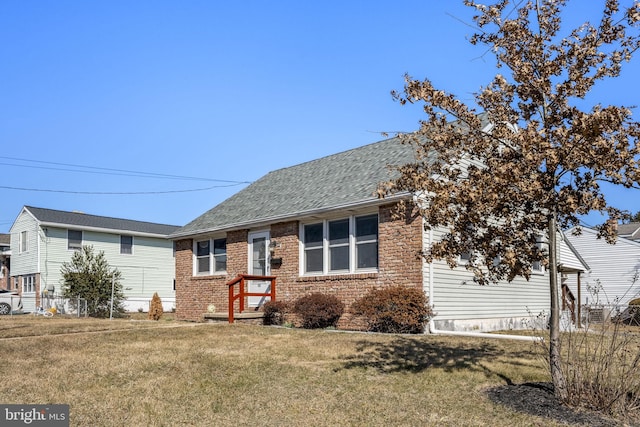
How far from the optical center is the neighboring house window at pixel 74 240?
34.1m

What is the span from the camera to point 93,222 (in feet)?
117

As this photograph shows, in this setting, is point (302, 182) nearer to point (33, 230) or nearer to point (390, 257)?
point (390, 257)

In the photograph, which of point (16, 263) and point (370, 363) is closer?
point (370, 363)

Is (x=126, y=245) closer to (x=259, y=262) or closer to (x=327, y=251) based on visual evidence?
(x=259, y=262)

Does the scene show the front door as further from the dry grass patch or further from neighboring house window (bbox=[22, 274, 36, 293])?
neighboring house window (bbox=[22, 274, 36, 293])

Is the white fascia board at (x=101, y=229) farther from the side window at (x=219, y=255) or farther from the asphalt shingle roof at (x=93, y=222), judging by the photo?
the side window at (x=219, y=255)

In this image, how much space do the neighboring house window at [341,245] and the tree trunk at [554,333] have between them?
865 centimetres

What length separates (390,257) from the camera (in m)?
15.0

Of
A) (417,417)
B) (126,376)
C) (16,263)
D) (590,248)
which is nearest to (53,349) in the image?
(126,376)

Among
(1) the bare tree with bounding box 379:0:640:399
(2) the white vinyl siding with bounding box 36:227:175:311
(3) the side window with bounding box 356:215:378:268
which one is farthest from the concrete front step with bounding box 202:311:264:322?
(2) the white vinyl siding with bounding box 36:227:175:311

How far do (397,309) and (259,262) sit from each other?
6.25 m

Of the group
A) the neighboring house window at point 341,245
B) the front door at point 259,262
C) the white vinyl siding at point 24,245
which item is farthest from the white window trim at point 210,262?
the white vinyl siding at point 24,245

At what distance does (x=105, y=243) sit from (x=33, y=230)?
396cm

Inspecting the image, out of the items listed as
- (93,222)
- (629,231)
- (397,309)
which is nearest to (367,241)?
(397,309)
